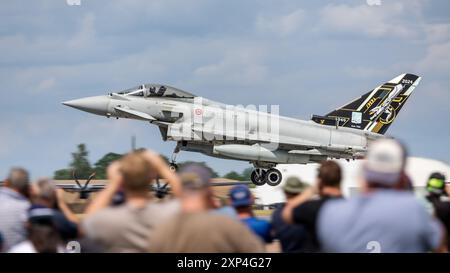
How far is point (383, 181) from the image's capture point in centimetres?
562

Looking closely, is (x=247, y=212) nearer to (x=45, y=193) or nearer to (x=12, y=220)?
(x=45, y=193)

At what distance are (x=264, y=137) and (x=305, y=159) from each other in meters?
1.89

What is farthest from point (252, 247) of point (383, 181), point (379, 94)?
point (379, 94)

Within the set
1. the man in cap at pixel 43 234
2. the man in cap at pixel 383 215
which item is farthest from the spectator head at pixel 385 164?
the man in cap at pixel 43 234

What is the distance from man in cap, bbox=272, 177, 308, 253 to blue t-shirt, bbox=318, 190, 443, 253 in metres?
1.59

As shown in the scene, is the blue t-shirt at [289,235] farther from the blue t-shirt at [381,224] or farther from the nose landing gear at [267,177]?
the nose landing gear at [267,177]

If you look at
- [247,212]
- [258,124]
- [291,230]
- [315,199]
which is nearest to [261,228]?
[247,212]

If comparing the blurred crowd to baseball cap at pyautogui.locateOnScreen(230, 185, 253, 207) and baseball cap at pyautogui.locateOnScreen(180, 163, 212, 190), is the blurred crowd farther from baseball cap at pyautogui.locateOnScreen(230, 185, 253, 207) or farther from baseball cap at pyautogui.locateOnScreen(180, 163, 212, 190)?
baseball cap at pyautogui.locateOnScreen(230, 185, 253, 207)

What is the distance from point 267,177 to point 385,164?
26.4 meters

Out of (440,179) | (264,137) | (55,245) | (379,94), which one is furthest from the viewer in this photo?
(379,94)

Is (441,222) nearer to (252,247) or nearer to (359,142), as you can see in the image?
(252,247)

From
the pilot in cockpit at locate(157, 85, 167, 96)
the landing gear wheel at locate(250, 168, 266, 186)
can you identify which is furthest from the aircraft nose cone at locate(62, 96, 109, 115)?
the landing gear wheel at locate(250, 168, 266, 186)

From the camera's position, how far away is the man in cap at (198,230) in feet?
17.9

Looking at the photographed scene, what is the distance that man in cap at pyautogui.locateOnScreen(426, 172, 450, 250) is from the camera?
798 cm
